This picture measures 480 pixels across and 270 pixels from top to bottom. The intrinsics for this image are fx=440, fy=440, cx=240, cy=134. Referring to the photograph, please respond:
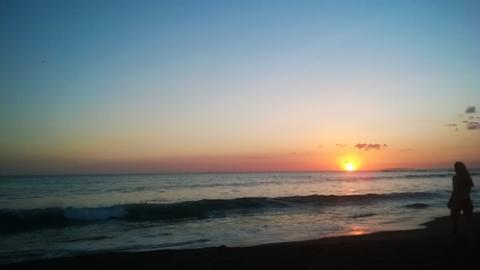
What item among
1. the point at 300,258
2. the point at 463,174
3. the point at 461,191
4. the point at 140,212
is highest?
the point at 463,174

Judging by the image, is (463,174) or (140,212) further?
(140,212)

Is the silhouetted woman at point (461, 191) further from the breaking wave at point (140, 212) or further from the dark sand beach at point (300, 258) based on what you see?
the breaking wave at point (140, 212)

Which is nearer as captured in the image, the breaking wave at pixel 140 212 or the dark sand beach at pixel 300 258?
the dark sand beach at pixel 300 258

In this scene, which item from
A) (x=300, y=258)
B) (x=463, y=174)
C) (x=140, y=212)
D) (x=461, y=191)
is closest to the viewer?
(x=300, y=258)

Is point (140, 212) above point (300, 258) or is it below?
below

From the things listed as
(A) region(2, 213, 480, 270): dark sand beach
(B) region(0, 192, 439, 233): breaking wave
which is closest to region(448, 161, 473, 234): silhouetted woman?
(A) region(2, 213, 480, 270): dark sand beach

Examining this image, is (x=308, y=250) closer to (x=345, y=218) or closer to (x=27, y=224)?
(x=345, y=218)

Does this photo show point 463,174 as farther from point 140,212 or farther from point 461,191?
point 140,212

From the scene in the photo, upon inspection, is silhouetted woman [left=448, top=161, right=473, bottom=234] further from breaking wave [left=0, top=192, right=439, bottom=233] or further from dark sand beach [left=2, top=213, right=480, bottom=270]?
breaking wave [left=0, top=192, right=439, bottom=233]

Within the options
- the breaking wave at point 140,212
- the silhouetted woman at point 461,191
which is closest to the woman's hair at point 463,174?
the silhouetted woman at point 461,191

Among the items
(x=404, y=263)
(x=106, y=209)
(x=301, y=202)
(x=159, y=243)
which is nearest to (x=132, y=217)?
(x=106, y=209)

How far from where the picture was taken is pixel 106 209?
93.5 ft

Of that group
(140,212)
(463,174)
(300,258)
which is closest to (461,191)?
(463,174)

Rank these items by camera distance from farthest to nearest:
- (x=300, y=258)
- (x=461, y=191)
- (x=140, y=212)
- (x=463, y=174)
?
1. (x=140, y=212)
2. (x=461, y=191)
3. (x=463, y=174)
4. (x=300, y=258)
